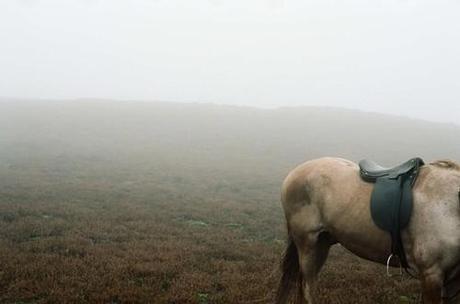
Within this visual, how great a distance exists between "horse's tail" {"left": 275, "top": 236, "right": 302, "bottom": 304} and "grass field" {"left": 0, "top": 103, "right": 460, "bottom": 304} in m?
0.24

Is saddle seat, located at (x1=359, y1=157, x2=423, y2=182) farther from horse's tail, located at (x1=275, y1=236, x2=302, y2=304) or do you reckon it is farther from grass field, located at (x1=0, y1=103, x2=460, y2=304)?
grass field, located at (x1=0, y1=103, x2=460, y2=304)

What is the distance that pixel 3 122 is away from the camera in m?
45.9

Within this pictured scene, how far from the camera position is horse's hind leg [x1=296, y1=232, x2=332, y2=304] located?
19.9 ft

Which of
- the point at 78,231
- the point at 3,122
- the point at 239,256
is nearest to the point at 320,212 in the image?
the point at 239,256

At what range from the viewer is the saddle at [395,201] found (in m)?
5.00

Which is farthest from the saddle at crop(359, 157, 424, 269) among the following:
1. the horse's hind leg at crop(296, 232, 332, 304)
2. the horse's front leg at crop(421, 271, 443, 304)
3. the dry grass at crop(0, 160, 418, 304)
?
the dry grass at crop(0, 160, 418, 304)

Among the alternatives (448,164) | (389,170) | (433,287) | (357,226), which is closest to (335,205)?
(357,226)

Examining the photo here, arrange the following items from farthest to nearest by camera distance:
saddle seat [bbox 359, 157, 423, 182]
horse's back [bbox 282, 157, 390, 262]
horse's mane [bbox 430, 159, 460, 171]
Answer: horse's back [bbox 282, 157, 390, 262] < saddle seat [bbox 359, 157, 423, 182] < horse's mane [bbox 430, 159, 460, 171]

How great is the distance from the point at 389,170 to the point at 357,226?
77cm

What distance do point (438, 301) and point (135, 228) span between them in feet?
33.6

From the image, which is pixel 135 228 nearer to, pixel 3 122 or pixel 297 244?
pixel 297 244

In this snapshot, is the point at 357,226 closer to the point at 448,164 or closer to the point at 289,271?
the point at 448,164

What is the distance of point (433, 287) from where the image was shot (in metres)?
4.66

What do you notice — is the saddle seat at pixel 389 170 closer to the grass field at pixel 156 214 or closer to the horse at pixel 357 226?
the horse at pixel 357 226
